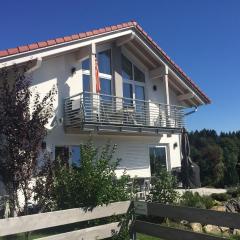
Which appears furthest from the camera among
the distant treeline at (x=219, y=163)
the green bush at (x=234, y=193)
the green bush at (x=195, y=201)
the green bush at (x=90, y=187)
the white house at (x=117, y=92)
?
the distant treeline at (x=219, y=163)

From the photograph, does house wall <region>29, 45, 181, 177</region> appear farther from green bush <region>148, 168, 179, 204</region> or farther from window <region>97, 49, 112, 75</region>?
green bush <region>148, 168, 179, 204</region>

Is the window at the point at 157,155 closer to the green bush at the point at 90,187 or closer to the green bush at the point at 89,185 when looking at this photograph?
the green bush at the point at 90,187

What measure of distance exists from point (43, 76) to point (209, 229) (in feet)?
29.0

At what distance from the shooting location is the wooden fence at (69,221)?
6496mm

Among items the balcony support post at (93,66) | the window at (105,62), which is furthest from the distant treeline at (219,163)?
the balcony support post at (93,66)

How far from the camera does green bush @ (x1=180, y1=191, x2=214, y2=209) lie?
1385cm

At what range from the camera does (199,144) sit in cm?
4025

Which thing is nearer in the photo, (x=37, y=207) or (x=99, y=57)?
(x=37, y=207)

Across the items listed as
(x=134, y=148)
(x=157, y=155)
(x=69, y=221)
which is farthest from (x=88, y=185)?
(x=157, y=155)

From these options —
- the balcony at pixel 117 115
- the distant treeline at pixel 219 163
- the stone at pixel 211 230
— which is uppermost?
the balcony at pixel 117 115

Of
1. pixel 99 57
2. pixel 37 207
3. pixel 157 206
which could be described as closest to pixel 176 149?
pixel 99 57

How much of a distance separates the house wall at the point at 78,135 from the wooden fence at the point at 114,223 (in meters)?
7.99

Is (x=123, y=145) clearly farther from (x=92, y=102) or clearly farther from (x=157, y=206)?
(x=157, y=206)

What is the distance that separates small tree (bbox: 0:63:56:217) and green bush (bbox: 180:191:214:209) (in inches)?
206
